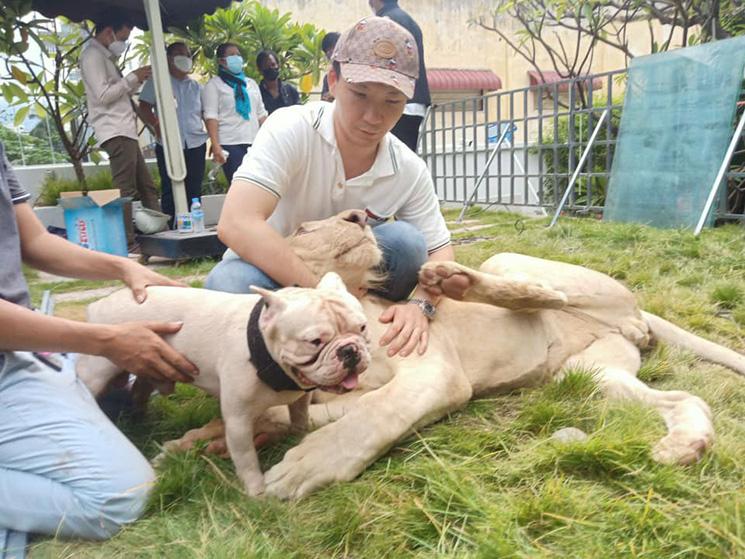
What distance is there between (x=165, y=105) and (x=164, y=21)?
215 centimetres

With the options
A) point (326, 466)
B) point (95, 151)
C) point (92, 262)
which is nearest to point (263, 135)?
point (92, 262)

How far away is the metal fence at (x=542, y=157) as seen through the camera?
709 cm

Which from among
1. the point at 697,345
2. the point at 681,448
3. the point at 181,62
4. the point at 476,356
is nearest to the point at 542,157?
the point at 181,62

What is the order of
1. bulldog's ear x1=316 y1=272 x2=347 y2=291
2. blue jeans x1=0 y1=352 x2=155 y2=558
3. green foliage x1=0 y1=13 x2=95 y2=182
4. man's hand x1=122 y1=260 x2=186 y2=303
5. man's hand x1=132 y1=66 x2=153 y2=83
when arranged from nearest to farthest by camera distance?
1. blue jeans x1=0 y1=352 x2=155 y2=558
2. bulldog's ear x1=316 y1=272 x2=347 y2=291
3. man's hand x1=122 y1=260 x2=186 y2=303
4. man's hand x1=132 y1=66 x2=153 y2=83
5. green foliage x1=0 y1=13 x2=95 y2=182

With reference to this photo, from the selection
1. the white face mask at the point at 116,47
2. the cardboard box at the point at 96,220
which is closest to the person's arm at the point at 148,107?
the white face mask at the point at 116,47

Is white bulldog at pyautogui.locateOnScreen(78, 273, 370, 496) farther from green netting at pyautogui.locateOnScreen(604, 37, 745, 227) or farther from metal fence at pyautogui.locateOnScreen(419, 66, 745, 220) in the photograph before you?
metal fence at pyautogui.locateOnScreen(419, 66, 745, 220)

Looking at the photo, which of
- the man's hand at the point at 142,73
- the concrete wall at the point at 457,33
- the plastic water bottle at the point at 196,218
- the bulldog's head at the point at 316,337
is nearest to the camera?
the bulldog's head at the point at 316,337

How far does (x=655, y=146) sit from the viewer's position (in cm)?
605

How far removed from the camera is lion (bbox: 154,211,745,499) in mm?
1799

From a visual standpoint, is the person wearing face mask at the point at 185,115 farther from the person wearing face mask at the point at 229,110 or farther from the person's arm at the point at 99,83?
the person's arm at the point at 99,83

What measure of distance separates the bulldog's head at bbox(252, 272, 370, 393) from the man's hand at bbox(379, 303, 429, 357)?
57cm

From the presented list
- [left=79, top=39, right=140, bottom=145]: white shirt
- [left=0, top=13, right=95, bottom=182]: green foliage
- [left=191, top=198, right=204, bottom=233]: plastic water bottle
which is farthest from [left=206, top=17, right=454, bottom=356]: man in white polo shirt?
[left=0, top=13, right=95, bottom=182]: green foliage

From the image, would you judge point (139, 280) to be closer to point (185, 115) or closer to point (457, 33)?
point (185, 115)

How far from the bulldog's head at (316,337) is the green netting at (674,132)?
4896 mm
